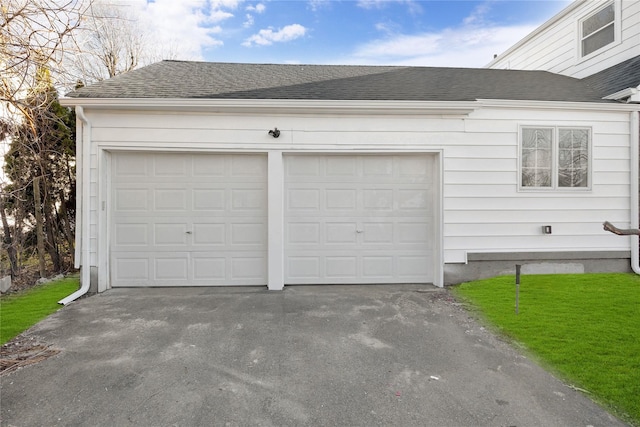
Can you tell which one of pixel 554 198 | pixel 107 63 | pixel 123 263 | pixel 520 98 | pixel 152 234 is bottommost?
pixel 123 263

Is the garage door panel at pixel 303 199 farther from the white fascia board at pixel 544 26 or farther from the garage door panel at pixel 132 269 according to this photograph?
the white fascia board at pixel 544 26

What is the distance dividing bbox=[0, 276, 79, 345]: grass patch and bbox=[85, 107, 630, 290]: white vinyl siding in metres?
0.81

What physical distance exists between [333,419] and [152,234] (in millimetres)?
4531

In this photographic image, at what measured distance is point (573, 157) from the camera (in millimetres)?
5816

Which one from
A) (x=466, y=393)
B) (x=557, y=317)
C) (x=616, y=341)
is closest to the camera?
(x=466, y=393)

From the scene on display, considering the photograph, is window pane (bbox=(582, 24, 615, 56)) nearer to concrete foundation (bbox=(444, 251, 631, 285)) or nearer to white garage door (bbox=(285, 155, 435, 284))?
concrete foundation (bbox=(444, 251, 631, 285))

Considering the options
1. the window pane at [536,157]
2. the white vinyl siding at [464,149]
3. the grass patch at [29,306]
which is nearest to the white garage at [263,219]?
the white vinyl siding at [464,149]

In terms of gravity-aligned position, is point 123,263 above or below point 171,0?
below

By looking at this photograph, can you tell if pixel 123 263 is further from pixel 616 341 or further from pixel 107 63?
pixel 107 63

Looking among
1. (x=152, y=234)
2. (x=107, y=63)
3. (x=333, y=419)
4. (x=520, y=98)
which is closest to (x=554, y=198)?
(x=520, y=98)

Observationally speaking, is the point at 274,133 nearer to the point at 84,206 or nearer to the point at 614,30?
the point at 84,206

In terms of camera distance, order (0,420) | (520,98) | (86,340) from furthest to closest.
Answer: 1. (520,98)
2. (86,340)
3. (0,420)

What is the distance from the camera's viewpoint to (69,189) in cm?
666

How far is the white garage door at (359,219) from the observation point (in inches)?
220
